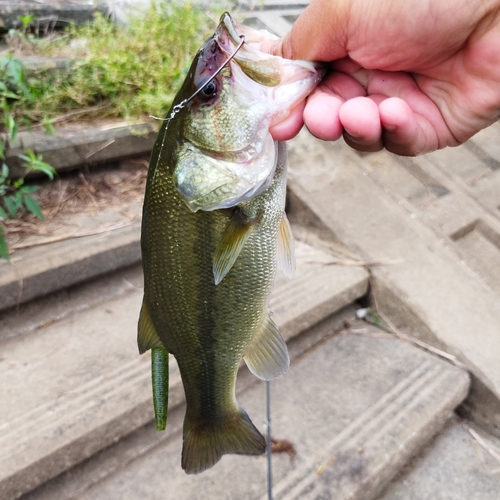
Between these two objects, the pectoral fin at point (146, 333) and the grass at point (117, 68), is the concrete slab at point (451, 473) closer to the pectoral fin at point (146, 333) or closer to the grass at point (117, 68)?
the pectoral fin at point (146, 333)

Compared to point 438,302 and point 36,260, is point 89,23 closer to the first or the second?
point 36,260

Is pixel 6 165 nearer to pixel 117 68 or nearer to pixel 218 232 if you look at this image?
pixel 117 68

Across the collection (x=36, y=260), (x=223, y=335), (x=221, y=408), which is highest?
(x=223, y=335)

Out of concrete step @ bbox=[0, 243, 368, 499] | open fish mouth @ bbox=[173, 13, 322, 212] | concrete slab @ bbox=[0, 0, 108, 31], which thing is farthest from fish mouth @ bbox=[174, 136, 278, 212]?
concrete slab @ bbox=[0, 0, 108, 31]

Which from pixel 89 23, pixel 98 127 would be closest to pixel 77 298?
pixel 98 127

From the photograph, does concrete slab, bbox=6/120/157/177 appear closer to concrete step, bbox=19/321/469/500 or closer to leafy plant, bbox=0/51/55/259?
leafy plant, bbox=0/51/55/259

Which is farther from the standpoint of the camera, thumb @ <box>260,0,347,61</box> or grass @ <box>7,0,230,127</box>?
grass @ <box>7,0,230,127</box>

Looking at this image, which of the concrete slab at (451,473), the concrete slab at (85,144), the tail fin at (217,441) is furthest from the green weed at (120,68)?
the concrete slab at (451,473)

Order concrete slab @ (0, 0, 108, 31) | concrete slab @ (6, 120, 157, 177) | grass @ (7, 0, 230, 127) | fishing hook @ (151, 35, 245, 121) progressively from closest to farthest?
fishing hook @ (151, 35, 245, 121), concrete slab @ (6, 120, 157, 177), grass @ (7, 0, 230, 127), concrete slab @ (0, 0, 108, 31)
